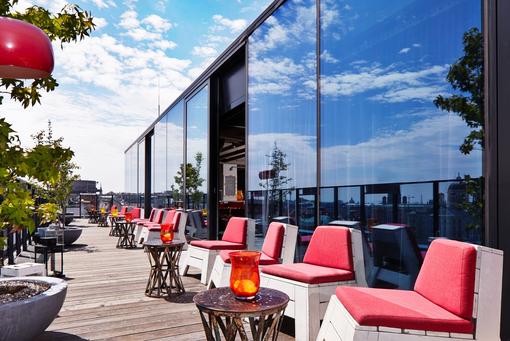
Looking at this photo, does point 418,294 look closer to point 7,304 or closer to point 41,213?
point 7,304

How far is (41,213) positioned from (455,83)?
3.19 meters

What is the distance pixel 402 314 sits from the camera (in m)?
1.93

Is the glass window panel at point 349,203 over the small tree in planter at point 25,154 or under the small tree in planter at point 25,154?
under

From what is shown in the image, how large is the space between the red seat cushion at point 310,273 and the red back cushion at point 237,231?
1679 millimetres

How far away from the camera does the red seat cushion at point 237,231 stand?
4987 mm

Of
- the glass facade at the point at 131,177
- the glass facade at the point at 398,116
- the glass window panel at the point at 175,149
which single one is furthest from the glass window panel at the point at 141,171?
the glass facade at the point at 398,116

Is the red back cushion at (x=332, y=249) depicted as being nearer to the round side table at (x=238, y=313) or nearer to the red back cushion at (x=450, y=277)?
the red back cushion at (x=450, y=277)

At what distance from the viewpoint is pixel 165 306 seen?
13.0 feet

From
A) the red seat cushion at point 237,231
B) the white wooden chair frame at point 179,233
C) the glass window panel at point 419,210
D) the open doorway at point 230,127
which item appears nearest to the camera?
the glass window panel at point 419,210

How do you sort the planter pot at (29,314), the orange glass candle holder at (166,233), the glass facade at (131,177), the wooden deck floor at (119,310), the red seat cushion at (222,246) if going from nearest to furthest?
the planter pot at (29,314), the wooden deck floor at (119,310), the orange glass candle holder at (166,233), the red seat cushion at (222,246), the glass facade at (131,177)

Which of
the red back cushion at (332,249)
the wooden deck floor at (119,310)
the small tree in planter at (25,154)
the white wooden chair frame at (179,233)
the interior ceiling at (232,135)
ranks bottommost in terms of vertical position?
the wooden deck floor at (119,310)

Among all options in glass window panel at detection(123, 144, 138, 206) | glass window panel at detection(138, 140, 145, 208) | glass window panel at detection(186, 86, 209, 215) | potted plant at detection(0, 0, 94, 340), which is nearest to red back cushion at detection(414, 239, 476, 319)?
potted plant at detection(0, 0, 94, 340)

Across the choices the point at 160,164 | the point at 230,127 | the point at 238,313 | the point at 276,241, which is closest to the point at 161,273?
the point at 276,241

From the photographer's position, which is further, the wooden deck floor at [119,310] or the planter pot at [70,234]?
the planter pot at [70,234]
